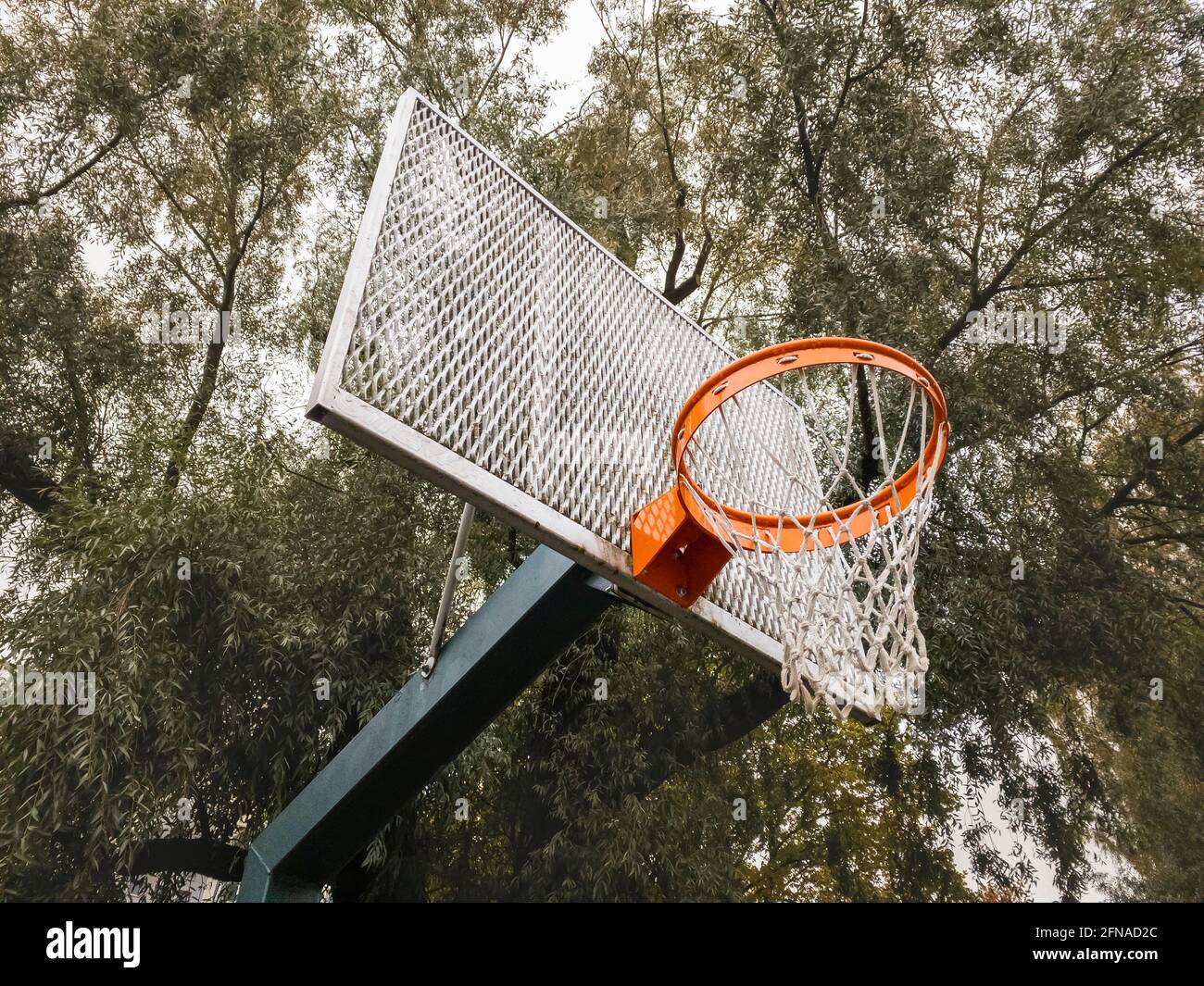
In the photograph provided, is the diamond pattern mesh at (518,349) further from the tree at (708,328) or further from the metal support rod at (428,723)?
the tree at (708,328)

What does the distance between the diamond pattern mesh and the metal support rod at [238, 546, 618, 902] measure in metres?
0.44

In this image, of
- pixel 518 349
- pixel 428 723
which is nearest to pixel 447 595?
pixel 428 723

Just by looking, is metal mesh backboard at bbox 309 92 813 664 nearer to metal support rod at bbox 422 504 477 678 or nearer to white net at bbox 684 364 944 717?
white net at bbox 684 364 944 717

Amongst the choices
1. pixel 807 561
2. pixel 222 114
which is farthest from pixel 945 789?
pixel 222 114

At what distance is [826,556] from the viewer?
108 inches

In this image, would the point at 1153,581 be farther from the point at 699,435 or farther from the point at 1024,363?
the point at 699,435

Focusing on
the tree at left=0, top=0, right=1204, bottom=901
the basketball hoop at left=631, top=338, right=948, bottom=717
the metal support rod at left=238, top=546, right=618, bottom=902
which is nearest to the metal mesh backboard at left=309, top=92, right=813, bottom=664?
the basketball hoop at left=631, top=338, right=948, bottom=717

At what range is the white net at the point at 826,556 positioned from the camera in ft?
7.50

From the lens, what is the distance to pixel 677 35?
20.7 ft

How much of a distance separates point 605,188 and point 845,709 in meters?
5.26

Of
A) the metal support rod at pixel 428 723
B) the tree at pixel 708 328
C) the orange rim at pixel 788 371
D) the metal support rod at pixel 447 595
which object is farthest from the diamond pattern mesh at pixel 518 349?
the tree at pixel 708 328

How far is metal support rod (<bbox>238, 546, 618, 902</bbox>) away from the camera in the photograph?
2.84m

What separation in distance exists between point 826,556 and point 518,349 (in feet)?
3.87

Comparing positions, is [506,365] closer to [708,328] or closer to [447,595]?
[447,595]
